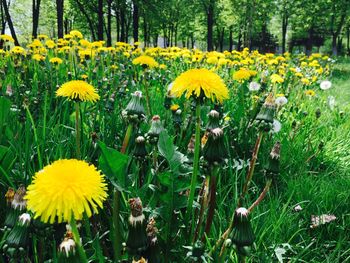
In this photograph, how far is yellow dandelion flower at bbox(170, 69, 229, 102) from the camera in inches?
42.4

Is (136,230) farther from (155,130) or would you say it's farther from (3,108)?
(3,108)

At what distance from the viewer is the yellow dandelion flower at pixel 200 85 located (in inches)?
42.4

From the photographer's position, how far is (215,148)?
102 centimetres

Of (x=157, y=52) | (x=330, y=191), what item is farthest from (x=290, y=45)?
(x=330, y=191)

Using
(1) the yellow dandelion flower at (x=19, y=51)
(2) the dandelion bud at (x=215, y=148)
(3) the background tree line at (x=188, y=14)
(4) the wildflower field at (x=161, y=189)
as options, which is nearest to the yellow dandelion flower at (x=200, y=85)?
(4) the wildflower field at (x=161, y=189)

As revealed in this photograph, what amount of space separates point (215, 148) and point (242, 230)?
0.24 m

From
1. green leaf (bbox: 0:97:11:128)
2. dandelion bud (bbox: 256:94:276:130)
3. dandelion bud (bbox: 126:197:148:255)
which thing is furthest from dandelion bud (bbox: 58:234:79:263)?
green leaf (bbox: 0:97:11:128)

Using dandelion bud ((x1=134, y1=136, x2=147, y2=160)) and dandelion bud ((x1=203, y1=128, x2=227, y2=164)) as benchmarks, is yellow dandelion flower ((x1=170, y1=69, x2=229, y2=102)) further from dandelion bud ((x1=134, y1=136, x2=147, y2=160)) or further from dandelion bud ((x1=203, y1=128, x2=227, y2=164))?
dandelion bud ((x1=134, y1=136, x2=147, y2=160))

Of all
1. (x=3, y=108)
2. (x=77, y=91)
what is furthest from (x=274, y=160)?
(x=3, y=108)

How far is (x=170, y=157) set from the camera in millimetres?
1318

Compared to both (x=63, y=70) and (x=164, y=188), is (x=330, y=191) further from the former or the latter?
(x=63, y=70)

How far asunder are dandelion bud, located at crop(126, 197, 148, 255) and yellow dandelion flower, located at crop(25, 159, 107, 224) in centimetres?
Answer: 12

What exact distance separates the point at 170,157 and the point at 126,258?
15.1 inches

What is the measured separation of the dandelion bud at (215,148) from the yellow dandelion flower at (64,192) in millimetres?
362
